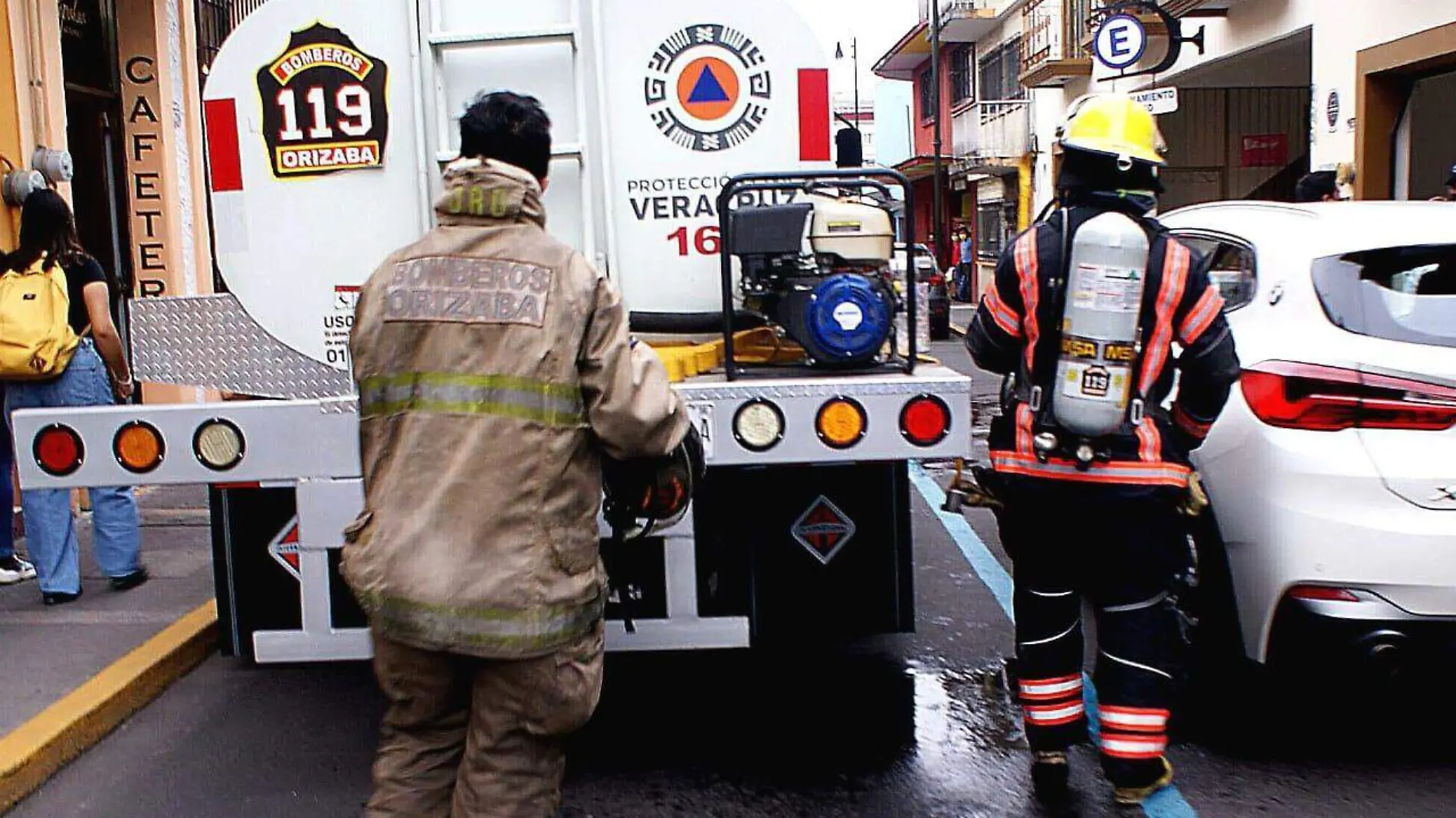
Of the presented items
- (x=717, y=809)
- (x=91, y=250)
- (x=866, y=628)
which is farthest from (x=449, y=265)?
(x=91, y=250)

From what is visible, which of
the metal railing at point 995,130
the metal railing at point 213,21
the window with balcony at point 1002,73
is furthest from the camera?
the window with balcony at point 1002,73

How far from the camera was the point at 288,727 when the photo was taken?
4832 millimetres

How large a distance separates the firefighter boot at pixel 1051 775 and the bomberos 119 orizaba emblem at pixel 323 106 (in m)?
2.61

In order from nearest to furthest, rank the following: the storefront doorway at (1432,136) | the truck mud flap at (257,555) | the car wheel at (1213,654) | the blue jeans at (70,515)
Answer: the car wheel at (1213,654)
the truck mud flap at (257,555)
the blue jeans at (70,515)
the storefront doorway at (1432,136)

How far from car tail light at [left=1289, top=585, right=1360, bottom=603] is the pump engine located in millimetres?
1374

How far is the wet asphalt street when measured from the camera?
4090 millimetres

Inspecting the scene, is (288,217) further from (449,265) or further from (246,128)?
(449,265)

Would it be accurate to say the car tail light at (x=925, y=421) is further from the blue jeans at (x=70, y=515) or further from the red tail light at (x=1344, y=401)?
the blue jeans at (x=70, y=515)

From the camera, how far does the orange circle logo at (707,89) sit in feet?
13.8

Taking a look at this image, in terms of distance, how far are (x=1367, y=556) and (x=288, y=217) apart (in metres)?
3.25

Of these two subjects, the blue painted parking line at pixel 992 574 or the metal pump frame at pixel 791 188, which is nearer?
the metal pump frame at pixel 791 188

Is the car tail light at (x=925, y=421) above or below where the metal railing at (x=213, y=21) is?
below

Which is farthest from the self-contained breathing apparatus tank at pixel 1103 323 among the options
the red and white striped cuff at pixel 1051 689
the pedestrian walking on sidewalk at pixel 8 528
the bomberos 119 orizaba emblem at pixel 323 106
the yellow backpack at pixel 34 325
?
the pedestrian walking on sidewalk at pixel 8 528

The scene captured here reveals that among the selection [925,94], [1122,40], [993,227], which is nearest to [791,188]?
[1122,40]
